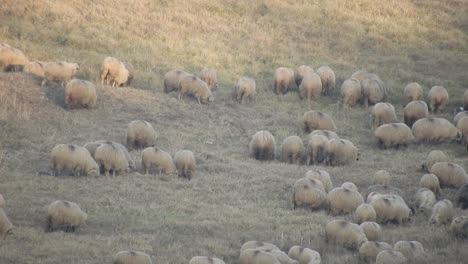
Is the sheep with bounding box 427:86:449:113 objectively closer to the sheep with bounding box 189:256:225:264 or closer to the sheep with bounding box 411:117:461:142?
the sheep with bounding box 411:117:461:142

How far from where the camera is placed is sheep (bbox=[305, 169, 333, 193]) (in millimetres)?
18406

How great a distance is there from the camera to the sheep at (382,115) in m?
24.0

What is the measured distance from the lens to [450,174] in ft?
63.0

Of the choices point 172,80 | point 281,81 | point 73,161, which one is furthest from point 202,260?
point 281,81

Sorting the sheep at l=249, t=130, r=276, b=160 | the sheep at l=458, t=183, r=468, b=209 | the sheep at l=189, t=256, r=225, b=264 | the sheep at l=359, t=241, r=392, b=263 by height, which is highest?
the sheep at l=189, t=256, r=225, b=264

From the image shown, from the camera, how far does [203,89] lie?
81.5ft

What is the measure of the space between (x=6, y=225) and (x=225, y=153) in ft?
26.0

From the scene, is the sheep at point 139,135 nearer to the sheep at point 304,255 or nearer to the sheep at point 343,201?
the sheep at point 343,201

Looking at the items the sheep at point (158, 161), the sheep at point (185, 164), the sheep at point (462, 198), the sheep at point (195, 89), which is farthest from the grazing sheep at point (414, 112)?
the sheep at point (158, 161)

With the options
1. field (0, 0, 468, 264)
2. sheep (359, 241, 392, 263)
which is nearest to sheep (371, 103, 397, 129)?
field (0, 0, 468, 264)

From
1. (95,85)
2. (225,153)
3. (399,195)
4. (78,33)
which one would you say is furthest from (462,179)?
(78,33)

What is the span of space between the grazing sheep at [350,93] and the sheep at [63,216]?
12.4 metres

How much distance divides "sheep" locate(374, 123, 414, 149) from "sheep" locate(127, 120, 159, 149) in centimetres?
556

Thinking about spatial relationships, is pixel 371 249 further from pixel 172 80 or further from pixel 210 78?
pixel 210 78
